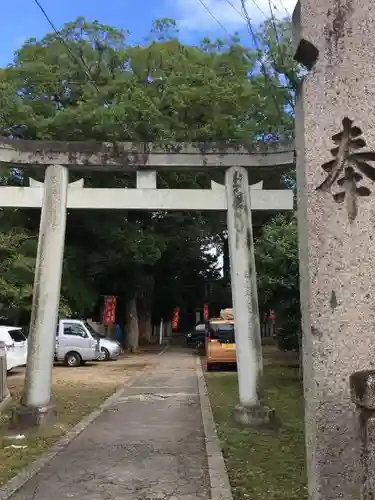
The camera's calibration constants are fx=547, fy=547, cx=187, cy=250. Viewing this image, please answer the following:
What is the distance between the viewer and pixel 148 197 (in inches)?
363

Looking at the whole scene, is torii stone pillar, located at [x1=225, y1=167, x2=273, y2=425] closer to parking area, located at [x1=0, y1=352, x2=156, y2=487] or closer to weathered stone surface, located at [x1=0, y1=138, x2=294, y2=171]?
weathered stone surface, located at [x1=0, y1=138, x2=294, y2=171]

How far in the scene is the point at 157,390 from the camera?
14516 millimetres

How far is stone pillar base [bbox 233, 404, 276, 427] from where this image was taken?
28.8 feet

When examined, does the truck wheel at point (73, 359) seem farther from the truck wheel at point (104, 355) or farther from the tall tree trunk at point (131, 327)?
the tall tree trunk at point (131, 327)

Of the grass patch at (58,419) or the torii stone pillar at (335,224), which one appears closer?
the torii stone pillar at (335,224)

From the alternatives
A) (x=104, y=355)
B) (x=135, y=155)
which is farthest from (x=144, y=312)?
(x=135, y=155)

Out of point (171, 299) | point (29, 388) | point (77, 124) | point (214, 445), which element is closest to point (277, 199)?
point (214, 445)

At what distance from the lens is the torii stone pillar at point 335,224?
131 inches

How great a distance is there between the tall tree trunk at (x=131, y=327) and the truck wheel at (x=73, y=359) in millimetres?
9804

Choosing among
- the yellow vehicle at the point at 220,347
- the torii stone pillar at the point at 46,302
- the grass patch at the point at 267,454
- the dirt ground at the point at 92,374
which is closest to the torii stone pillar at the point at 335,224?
the grass patch at the point at 267,454

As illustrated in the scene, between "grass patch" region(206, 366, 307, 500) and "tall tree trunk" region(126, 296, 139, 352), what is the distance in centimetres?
2103

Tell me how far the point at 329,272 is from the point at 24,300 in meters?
19.2

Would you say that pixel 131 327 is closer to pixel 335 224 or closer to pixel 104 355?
pixel 104 355

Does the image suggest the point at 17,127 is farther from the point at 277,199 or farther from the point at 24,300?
the point at 277,199
